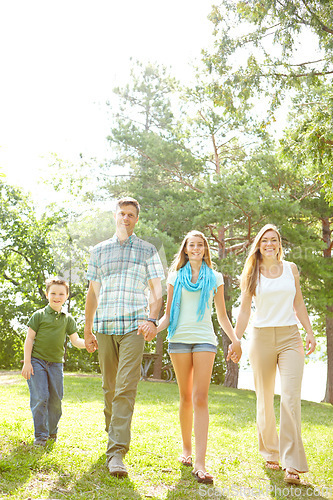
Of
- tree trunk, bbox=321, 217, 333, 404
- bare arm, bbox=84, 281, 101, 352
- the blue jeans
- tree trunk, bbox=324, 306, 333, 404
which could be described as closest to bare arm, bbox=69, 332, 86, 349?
the blue jeans

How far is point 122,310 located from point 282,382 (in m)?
1.57

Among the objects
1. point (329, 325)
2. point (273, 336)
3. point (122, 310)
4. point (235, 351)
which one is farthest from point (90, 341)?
point (329, 325)

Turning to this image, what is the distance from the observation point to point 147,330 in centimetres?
424

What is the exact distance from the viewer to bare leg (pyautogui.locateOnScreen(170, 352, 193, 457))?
14.6ft

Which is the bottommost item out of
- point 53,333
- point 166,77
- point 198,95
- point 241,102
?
point 53,333

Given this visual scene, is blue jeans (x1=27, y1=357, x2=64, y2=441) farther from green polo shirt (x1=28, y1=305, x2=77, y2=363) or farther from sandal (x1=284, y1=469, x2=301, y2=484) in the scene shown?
sandal (x1=284, y1=469, x2=301, y2=484)

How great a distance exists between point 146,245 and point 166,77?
77.5 ft

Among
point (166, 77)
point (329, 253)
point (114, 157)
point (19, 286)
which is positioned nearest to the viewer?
point (329, 253)

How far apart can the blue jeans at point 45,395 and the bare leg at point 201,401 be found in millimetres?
1536

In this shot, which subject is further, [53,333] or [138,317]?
[53,333]

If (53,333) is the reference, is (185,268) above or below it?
above

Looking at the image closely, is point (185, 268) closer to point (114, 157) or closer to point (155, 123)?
point (114, 157)

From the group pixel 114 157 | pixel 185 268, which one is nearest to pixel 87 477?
pixel 185 268

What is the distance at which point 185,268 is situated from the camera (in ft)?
15.6
